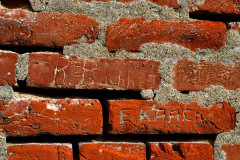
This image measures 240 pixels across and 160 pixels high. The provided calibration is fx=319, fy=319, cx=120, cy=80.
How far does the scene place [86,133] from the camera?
2.93 feet

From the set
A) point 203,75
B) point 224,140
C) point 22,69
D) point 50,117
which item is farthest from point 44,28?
point 224,140

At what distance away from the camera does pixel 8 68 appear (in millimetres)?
864

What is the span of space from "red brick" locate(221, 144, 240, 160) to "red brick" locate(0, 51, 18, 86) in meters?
0.64

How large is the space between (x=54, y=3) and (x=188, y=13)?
0.40 meters

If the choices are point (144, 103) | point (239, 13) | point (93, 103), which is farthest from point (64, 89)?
point (239, 13)

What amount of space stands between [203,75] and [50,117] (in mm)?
465

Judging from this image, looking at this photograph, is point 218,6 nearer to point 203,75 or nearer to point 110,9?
point 203,75

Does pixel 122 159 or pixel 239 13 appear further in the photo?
pixel 239 13

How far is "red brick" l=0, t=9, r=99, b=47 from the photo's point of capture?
873 mm

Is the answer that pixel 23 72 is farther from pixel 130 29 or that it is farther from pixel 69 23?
pixel 130 29

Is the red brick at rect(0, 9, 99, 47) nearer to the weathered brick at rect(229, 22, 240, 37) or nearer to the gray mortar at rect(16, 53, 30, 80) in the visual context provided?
the gray mortar at rect(16, 53, 30, 80)

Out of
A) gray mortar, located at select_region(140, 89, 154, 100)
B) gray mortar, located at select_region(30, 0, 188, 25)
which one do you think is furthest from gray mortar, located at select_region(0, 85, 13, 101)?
gray mortar, located at select_region(140, 89, 154, 100)

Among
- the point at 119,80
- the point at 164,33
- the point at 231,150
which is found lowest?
the point at 231,150

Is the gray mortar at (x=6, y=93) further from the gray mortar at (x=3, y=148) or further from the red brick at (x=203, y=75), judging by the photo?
the red brick at (x=203, y=75)
